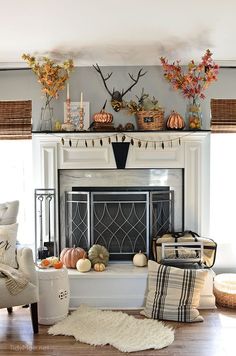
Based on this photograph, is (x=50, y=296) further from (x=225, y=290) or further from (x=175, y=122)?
(x=175, y=122)

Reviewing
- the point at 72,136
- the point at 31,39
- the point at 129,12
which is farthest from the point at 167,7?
the point at 72,136

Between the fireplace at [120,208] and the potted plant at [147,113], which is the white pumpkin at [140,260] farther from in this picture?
the potted plant at [147,113]

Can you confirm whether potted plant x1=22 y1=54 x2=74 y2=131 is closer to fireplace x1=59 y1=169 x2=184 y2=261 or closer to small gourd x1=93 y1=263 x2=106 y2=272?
fireplace x1=59 y1=169 x2=184 y2=261

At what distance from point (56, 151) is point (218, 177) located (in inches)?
67.0

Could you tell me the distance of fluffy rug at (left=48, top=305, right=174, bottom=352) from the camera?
9.50ft

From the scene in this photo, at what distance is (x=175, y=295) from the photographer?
11.1 ft

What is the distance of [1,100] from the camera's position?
413 cm

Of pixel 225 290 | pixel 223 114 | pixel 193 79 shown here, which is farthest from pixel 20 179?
pixel 225 290

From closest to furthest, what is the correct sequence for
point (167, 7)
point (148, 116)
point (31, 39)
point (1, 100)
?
point (167, 7) → point (31, 39) → point (148, 116) → point (1, 100)

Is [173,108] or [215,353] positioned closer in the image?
[215,353]

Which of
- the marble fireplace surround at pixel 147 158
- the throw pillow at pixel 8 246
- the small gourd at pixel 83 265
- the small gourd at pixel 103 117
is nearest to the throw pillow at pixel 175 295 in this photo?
the marble fireplace surround at pixel 147 158

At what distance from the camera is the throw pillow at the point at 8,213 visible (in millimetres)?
3445

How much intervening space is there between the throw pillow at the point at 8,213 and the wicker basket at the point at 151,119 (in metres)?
1.43

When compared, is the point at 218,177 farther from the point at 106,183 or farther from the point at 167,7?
the point at 167,7
